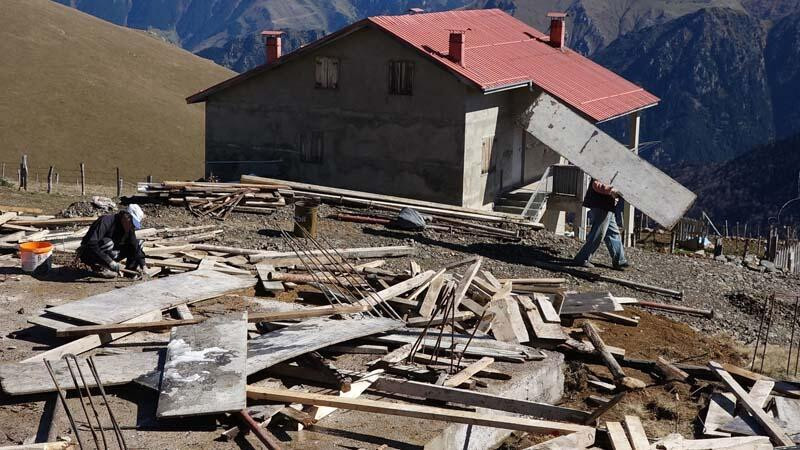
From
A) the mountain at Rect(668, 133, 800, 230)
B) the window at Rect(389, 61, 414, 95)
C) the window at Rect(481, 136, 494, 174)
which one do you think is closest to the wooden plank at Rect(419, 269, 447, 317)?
the window at Rect(389, 61, 414, 95)

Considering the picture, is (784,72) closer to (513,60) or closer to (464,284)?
(513,60)

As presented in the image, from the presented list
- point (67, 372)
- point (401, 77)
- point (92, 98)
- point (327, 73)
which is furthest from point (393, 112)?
point (92, 98)

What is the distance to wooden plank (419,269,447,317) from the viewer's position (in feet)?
43.9

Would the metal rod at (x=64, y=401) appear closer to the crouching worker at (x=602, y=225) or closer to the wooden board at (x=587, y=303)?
the wooden board at (x=587, y=303)

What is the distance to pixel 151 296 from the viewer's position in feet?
43.3

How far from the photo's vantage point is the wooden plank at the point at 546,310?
44.8ft

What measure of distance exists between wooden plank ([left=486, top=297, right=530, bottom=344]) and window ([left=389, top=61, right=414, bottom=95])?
558 inches

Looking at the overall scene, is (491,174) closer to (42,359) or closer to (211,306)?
(211,306)

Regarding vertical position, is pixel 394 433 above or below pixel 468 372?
Result: below

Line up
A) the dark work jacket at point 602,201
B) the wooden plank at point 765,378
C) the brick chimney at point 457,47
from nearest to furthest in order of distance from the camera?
the wooden plank at point 765,378 < the dark work jacket at point 602,201 < the brick chimney at point 457,47

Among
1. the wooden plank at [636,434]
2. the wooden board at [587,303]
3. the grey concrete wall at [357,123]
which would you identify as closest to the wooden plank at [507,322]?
the wooden board at [587,303]

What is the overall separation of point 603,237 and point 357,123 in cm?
1047

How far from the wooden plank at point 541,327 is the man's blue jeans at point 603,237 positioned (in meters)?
5.43

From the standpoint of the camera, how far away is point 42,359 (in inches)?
433
